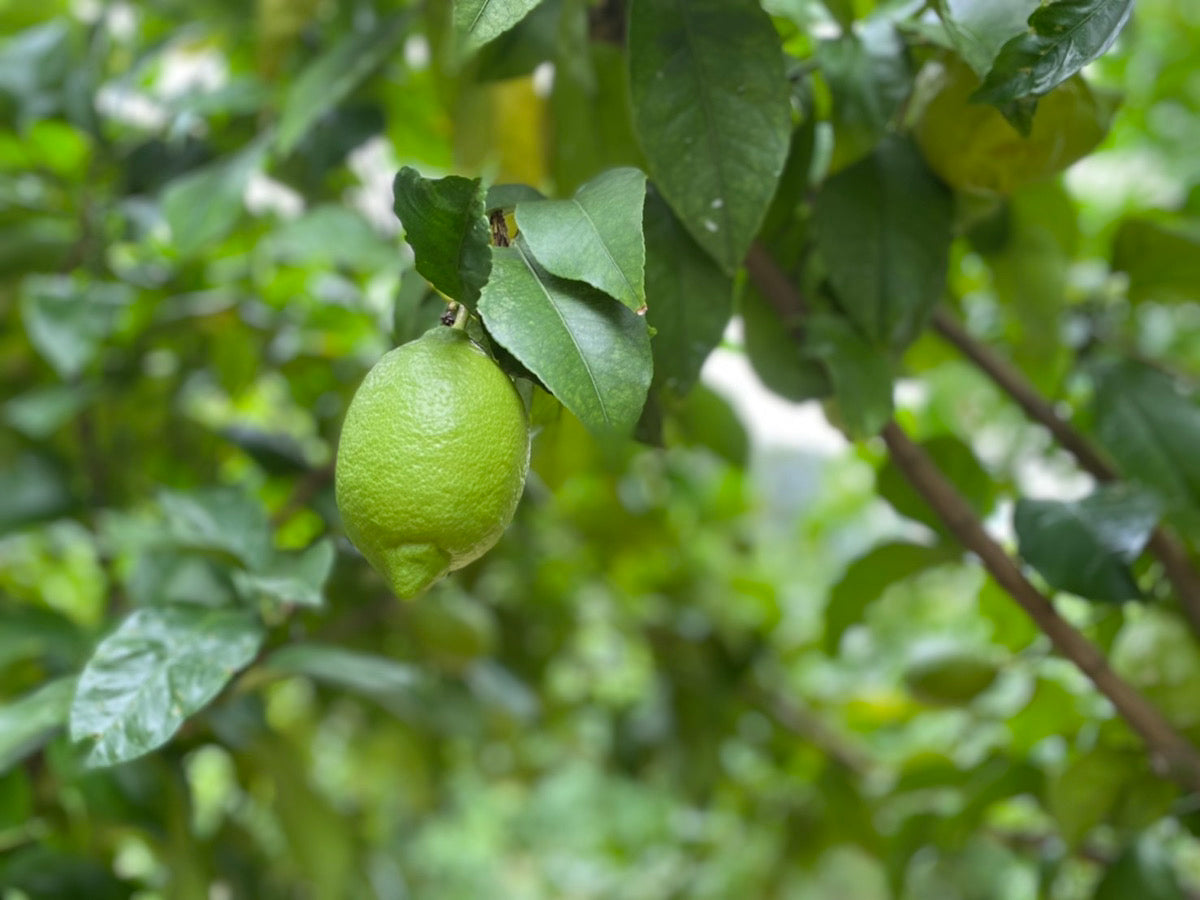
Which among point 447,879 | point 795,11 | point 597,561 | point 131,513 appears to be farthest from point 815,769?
point 447,879

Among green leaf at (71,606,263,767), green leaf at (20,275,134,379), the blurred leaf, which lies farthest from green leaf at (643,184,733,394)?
the blurred leaf

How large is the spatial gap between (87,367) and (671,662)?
0.66m

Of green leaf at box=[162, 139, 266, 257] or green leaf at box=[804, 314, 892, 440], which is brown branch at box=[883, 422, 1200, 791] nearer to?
green leaf at box=[804, 314, 892, 440]

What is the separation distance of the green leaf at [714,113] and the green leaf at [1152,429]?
1.01 ft

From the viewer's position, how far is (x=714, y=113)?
1.41 ft

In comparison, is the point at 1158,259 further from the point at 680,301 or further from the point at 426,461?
the point at 426,461

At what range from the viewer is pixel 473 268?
343mm

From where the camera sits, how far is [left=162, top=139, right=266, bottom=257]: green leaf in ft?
2.27

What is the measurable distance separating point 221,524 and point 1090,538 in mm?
451

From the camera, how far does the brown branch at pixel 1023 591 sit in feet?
1.81

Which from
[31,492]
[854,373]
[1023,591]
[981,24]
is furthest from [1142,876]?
[31,492]

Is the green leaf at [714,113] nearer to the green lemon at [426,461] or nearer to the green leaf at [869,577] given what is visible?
the green lemon at [426,461]

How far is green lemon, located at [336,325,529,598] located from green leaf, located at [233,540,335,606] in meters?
0.14

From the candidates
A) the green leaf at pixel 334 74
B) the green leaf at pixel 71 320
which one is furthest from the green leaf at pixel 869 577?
the green leaf at pixel 71 320
